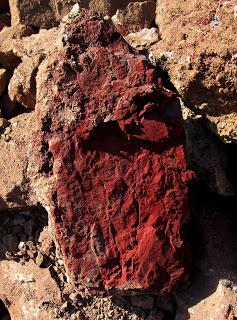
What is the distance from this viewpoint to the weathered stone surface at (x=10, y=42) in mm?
2361

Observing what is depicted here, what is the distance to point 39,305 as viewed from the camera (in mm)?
2158

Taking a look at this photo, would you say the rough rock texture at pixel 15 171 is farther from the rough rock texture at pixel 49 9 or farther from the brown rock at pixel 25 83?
the rough rock texture at pixel 49 9

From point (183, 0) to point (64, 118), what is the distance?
0.66 metres

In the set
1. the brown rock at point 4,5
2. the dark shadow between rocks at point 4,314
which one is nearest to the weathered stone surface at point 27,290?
the dark shadow between rocks at point 4,314

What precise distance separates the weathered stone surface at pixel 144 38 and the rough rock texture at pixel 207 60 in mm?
171

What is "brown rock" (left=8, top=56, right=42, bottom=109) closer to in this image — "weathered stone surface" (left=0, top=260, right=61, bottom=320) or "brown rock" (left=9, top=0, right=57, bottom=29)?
"brown rock" (left=9, top=0, right=57, bottom=29)

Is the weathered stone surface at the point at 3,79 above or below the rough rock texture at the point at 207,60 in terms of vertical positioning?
below

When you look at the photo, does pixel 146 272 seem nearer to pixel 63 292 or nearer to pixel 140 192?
pixel 140 192

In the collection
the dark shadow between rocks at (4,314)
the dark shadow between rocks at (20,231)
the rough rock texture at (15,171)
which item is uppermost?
the rough rock texture at (15,171)

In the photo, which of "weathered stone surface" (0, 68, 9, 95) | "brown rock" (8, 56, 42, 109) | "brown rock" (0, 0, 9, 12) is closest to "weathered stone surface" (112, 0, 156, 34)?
"brown rock" (8, 56, 42, 109)

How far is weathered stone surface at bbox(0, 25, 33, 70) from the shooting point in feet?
7.75

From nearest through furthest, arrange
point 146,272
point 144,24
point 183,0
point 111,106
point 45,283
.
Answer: point 111,106 < point 146,272 < point 183,0 < point 45,283 < point 144,24

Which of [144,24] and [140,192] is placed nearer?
[140,192]

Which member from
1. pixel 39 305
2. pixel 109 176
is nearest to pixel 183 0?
pixel 109 176
